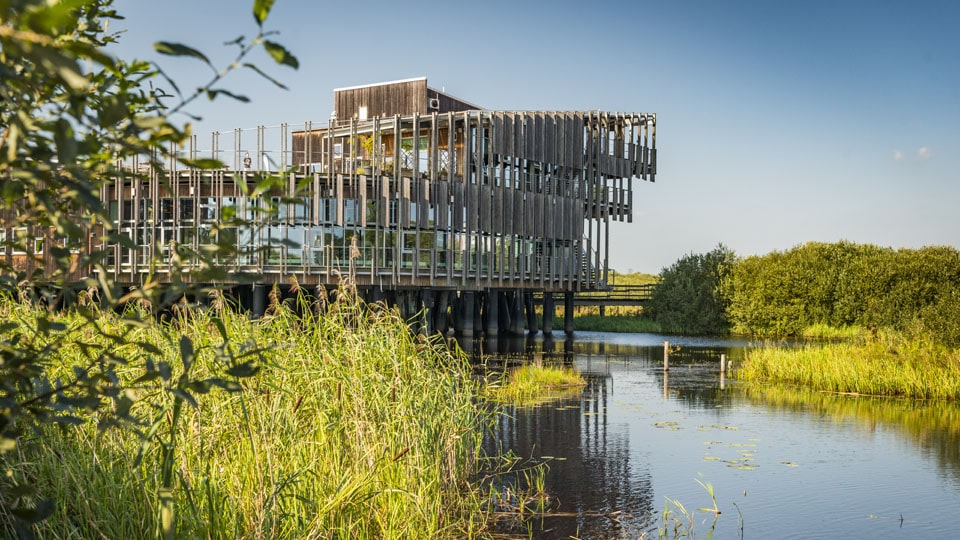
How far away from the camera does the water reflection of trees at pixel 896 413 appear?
45.2ft

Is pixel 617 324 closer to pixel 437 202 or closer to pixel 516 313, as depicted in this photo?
pixel 516 313

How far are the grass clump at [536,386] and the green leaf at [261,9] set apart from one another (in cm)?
1496

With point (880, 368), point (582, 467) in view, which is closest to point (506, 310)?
point (880, 368)

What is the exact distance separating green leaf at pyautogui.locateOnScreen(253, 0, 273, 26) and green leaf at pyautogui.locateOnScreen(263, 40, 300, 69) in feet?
0.21

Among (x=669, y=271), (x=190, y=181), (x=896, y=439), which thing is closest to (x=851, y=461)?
(x=896, y=439)

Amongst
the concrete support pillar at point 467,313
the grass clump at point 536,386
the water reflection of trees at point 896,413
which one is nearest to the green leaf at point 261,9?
the water reflection of trees at point 896,413

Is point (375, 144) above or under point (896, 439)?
above

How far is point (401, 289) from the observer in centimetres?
3578

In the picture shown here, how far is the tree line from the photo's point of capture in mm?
38750

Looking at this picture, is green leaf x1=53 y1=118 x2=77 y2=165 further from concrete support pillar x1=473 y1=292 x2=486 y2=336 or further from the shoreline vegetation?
concrete support pillar x1=473 y1=292 x2=486 y2=336

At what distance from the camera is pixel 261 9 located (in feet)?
7.20

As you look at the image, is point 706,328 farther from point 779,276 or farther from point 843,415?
point 843,415

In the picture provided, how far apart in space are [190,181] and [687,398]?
20.5 m

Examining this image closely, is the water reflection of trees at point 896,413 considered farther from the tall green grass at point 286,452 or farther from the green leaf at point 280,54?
the green leaf at point 280,54
